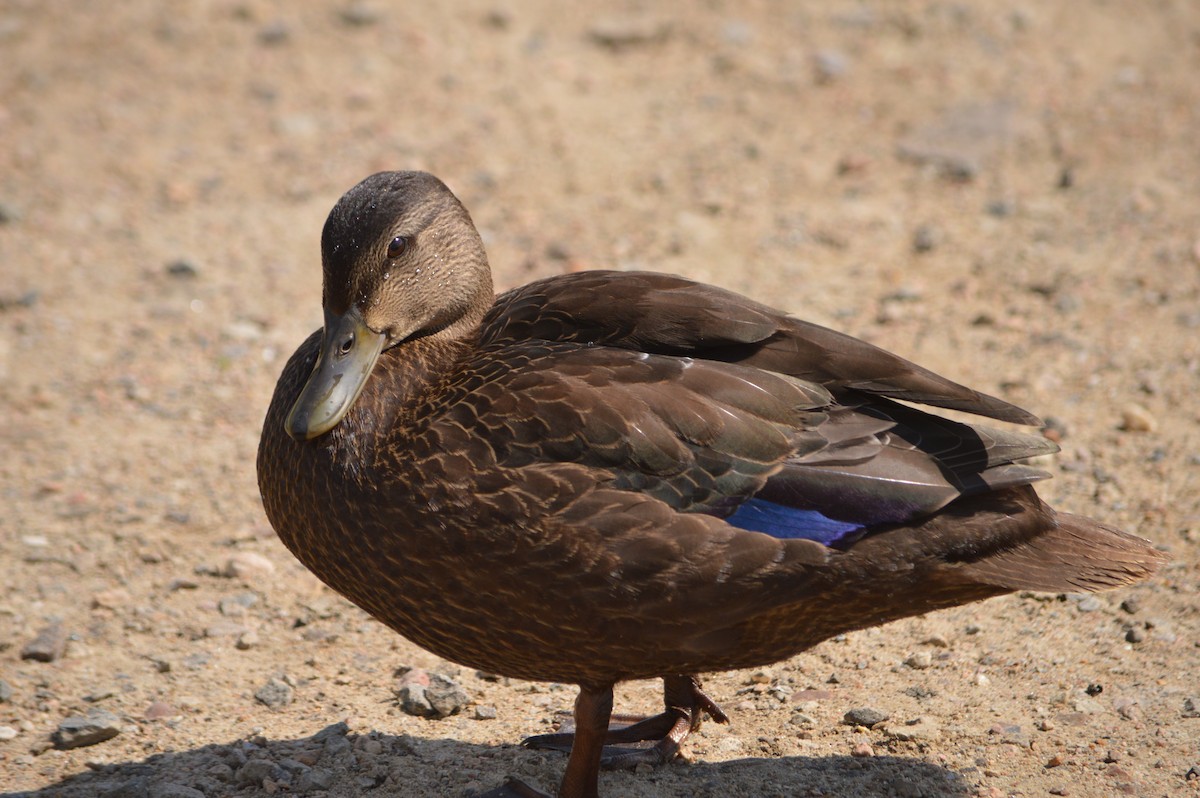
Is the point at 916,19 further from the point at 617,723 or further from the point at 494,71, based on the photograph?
the point at 617,723

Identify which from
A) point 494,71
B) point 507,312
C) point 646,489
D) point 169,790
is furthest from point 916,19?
point 169,790

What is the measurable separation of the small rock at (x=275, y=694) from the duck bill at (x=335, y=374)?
1119 millimetres

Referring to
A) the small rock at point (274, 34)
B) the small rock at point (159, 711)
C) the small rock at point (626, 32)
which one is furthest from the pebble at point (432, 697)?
the small rock at point (274, 34)

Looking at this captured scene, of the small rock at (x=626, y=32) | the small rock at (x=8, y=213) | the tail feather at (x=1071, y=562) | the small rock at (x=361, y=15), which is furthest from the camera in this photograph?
the small rock at (x=361, y=15)

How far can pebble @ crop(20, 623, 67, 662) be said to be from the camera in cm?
472

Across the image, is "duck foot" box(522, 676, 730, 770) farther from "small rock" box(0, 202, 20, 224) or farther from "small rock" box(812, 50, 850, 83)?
"small rock" box(812, 50, 850, 83)

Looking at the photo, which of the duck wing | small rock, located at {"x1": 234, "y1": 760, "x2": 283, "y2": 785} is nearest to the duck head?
the duck wing

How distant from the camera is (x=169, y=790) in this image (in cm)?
403

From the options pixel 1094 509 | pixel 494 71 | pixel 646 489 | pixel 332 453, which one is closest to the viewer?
pixel 646 489

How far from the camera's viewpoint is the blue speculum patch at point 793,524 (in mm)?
3611

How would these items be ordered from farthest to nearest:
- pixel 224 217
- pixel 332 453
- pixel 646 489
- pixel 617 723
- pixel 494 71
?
pixel 494 71
pixel 224 217
pixel 617 723
pixel 332 453
pixel 646 489

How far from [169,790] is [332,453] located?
1.16 m

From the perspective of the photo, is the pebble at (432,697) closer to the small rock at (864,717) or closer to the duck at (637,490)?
the duck at (637,490)

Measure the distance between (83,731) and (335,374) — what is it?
1486 mm
